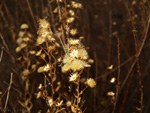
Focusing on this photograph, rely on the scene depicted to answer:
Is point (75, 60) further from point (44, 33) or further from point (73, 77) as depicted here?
point (44, 33)

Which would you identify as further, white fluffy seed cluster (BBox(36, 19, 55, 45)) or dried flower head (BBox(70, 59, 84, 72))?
white fluffy seed cluster (BBox(36, 19, 55, 45))

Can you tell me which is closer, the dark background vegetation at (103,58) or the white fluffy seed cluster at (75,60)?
the white fluffy seed cluster at (75,60)

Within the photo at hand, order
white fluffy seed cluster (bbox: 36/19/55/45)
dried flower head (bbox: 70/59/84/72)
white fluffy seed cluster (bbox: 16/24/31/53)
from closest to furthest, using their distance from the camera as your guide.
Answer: dried flower head (bbox: 70/59/84/72) < white fluffy seed cluster (bbox: 36/19/55/45) < white fluffy seed cluster (bbox: 16/24/31/53)

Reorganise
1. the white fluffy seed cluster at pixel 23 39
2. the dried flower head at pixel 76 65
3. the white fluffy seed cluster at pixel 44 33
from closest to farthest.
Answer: the dried flower head at pixel 76 65, the white fluffy seed cluster at pixel 44 33, the white fluffy seed cluster at pixel 23 39

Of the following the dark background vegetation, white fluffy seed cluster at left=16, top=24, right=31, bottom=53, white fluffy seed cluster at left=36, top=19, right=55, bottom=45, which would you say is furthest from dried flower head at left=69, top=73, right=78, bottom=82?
white fluffy seed cluster at left=16, top=24, right=31, bottom=53

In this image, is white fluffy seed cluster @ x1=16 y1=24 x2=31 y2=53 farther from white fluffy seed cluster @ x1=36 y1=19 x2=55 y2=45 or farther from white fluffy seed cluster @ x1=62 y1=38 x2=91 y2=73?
white fluffy seed cluster @ x1=62 y1=38 x2=91 y2=73

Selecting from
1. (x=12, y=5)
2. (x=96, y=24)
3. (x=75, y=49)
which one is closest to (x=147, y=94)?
(x=96, y=24)

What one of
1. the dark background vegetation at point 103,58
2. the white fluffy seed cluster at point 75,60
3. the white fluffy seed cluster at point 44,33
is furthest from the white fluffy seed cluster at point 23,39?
the white fluffy seed cluster at point 75,60

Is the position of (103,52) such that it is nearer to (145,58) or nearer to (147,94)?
(145,58)

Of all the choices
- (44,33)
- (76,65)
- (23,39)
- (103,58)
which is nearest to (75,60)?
(76,65)

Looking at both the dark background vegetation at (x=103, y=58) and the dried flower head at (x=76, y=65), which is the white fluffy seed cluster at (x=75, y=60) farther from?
the dark background vegetation at (x=103, y=58)

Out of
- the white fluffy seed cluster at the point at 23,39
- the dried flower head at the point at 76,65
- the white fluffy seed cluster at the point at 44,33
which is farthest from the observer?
the white fluffy seed cluster at the point at 23,39
